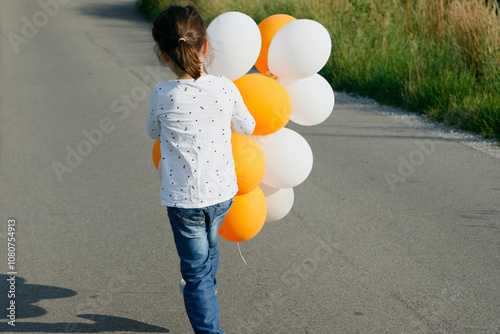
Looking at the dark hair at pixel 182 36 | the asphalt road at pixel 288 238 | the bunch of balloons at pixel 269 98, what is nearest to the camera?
the dark hair at pixel 182 36

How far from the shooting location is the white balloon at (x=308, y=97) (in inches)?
136

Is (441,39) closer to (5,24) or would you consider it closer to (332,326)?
(332,326)

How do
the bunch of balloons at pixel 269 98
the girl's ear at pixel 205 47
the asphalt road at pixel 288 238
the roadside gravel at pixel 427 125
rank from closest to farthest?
the girl's ear at pixel 205 47 → the bunch of balloons at pixel 269 98 → the asphalt road at pixel 288 238 → the roadside gravel at pixel 427 125

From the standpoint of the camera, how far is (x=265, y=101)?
3.13 meters

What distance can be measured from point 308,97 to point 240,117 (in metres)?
0.82

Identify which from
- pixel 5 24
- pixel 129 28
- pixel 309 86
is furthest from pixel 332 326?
pixel 5 24

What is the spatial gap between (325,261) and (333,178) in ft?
5.74

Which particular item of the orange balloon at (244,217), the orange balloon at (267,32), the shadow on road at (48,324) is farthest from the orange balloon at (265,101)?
the shadow on road at (48,324)

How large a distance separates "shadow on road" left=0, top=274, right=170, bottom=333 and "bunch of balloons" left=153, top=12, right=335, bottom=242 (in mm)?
737

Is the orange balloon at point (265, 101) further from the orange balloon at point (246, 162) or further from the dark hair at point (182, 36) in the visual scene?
the dark hair at point (182, 36)

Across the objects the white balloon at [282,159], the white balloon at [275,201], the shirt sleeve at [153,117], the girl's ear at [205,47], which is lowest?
the white balloon at [275,201]

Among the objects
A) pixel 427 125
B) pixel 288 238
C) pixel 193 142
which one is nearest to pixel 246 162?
pixel 193 142

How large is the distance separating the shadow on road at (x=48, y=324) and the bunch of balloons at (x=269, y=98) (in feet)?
2.42

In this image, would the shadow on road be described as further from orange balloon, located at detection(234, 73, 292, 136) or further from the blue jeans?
orange balloon, located at detection(234, 73, 292, 136)
